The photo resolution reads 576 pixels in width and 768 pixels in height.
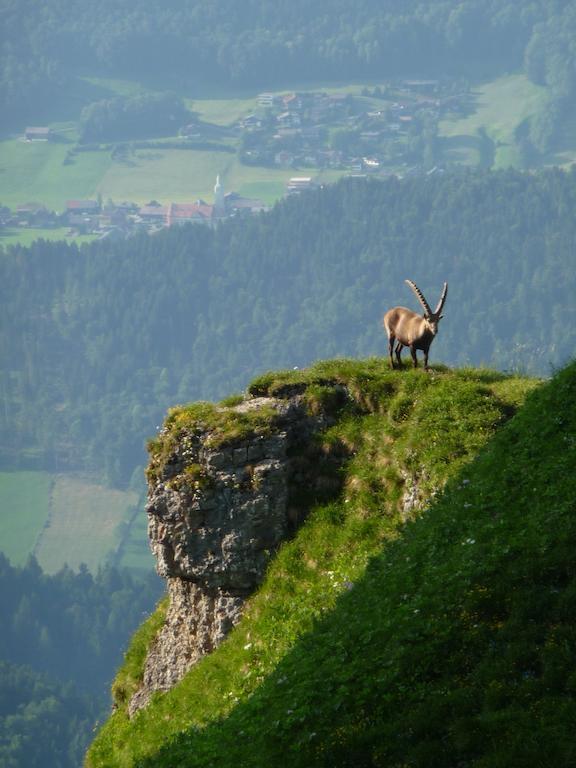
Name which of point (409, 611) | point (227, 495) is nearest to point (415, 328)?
point (227, 495)

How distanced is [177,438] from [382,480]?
4342 millimetres

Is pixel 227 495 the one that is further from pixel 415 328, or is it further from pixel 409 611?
pixel 409 611

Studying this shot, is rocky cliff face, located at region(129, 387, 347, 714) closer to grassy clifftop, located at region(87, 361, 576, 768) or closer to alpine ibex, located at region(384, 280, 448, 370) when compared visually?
grassy clifftop, located at region(87, 361, 576, 768)

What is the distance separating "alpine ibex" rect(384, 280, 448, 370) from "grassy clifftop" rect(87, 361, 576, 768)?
2.27ft

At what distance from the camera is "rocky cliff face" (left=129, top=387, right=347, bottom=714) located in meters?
28.2

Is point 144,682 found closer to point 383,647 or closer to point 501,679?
point 383,647

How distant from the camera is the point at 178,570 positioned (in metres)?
29.0

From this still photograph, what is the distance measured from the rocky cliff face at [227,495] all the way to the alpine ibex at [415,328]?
1798 mm

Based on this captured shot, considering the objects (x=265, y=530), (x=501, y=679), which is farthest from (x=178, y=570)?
(x=501, y=679)

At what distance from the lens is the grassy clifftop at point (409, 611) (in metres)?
17.9

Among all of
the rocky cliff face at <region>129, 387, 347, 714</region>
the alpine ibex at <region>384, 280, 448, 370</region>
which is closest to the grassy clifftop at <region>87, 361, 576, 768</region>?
the rocky cliff face at <region>129, 387, 347, 714</region>

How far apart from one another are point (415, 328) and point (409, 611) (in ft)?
33.2

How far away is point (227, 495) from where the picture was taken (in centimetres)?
2823

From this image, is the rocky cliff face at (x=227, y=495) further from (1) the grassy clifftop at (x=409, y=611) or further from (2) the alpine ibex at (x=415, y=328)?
(2) the alpine ibex at (x=415, y=328)
